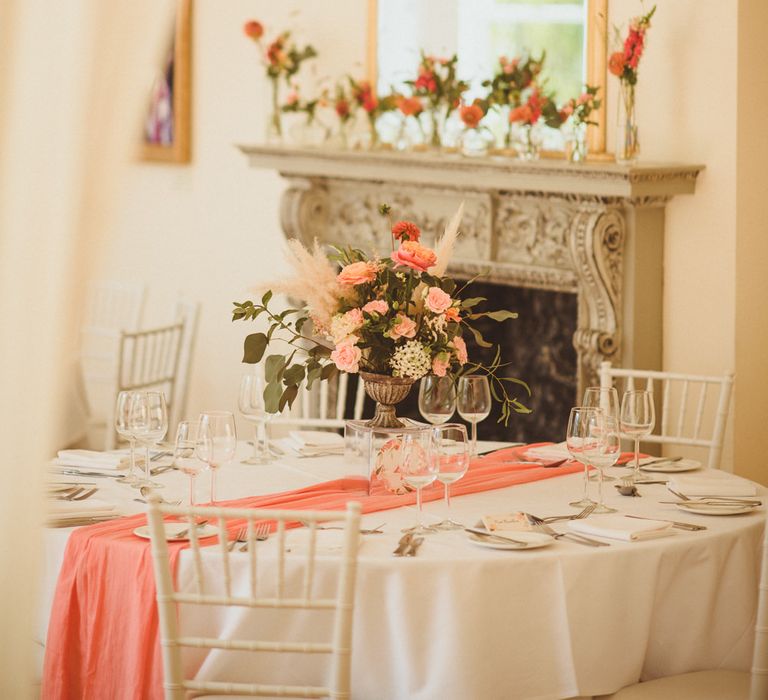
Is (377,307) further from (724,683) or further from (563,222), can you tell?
(563,222)

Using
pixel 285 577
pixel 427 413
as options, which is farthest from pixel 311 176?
pixel 285 577

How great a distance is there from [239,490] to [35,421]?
1423 mm

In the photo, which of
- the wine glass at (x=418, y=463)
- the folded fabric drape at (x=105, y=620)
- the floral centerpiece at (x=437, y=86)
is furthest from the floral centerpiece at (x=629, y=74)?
the folded fabric drape at (x=105, y=620)

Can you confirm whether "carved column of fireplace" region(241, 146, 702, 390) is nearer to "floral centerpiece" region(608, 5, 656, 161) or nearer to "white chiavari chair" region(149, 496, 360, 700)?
"floral centerpiece" region(608, 5, 656, 161)

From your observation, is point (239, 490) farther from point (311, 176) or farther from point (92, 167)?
point (311, 176)

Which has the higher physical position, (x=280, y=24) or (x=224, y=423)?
(x=280, y=24)

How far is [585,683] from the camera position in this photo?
2.38 meters

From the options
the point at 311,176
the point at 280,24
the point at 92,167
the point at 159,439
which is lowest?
the point at 159,439

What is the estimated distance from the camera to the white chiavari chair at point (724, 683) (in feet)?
7.47

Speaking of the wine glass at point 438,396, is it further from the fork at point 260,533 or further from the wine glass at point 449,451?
the fork at point 260,533

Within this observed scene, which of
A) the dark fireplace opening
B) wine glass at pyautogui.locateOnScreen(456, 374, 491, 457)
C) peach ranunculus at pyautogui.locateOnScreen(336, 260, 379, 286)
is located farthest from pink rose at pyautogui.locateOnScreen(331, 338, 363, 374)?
the dark fireplace opening

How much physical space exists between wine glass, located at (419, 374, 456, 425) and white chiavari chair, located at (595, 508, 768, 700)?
78 cm

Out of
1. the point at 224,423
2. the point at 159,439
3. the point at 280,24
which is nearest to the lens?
the point at 224,423

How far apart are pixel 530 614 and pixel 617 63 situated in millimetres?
2484
